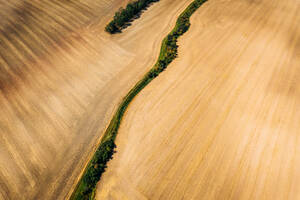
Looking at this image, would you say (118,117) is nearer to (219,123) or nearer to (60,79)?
(60,79)

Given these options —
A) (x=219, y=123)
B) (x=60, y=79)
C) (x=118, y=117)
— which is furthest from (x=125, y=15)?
(x=219, y=123)

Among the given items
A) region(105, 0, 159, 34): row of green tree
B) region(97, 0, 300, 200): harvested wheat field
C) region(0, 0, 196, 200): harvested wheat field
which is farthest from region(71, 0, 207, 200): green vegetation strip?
region(105, 0, 159, 34): row of green tree

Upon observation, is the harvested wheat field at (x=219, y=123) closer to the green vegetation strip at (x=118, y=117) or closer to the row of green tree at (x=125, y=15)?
the green vegetation strip at (x=118, y=117)

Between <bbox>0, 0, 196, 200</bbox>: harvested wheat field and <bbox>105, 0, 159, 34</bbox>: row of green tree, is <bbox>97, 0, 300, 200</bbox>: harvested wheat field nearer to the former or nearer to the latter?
<bbox>0, 0, 196, 200</bbox>: harvested wheat field

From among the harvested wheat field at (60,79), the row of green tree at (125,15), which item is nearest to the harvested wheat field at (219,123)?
the harvested wheat field at (60,79)

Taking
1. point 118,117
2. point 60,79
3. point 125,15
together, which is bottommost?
point 118,117

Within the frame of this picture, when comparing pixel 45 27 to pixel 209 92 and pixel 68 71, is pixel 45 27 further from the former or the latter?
pixel 209 92
